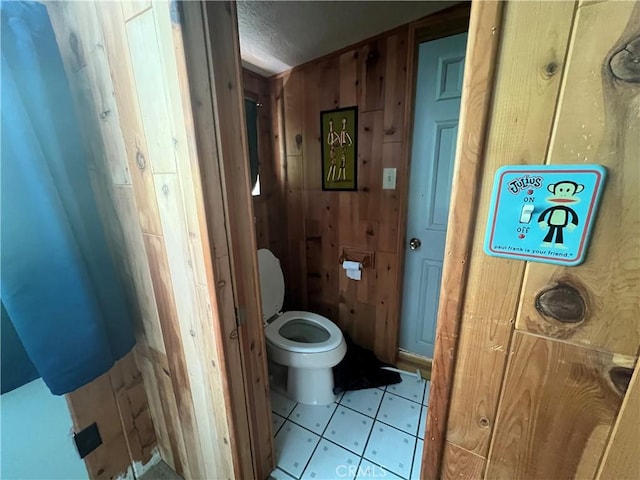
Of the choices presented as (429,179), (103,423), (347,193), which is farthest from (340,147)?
(103,423)

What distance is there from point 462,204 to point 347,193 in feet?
4.37

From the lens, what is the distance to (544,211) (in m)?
0.40

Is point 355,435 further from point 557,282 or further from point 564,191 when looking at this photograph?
point 564,191

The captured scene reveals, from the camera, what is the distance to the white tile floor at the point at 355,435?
1.26 m

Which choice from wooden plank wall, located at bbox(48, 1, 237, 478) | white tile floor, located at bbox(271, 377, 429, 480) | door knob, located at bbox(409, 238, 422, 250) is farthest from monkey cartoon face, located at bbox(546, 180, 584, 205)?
white tile floor, located at bbox(271, 377, 429, 480)

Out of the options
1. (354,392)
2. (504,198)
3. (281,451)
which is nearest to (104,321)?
(281,451)

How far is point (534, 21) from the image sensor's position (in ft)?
1.18

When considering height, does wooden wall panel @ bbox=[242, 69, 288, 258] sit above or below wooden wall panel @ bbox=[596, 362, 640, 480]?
above

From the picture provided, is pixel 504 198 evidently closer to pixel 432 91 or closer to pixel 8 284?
pixel 8 284

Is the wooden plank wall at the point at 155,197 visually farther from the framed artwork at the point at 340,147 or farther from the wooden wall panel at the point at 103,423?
the framed artwork at the point at 340,147

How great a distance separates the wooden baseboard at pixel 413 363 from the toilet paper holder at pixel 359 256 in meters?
0.71

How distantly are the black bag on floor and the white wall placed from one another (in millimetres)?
1281

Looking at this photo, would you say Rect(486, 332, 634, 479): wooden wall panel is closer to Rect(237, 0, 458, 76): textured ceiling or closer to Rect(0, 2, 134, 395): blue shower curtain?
Rect(0, 2, 134, 395): blue shower curtain

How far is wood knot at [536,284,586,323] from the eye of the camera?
418 millimetres
